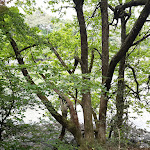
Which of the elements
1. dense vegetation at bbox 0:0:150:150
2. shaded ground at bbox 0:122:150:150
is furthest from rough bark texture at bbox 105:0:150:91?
shaded ground at bbox 0:122:150:150

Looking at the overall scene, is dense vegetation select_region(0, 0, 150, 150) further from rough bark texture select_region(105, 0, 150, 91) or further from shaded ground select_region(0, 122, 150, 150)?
shaded ground select_region(0, 122, 150, 150)

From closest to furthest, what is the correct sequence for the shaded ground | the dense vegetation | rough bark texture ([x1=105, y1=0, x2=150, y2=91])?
the dense vegetation → rough bark texture ([x1=105, y1=0, x2=150, y2=91]) → the shaded ground

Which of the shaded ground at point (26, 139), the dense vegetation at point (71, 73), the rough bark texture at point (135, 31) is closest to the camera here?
the dense vegetation at point (71, 73)

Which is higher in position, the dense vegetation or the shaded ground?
the dense vegetation

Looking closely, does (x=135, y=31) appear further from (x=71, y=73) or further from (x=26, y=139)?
(x=26, y=139)

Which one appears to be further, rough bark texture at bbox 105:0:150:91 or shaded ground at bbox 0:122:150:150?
shaded ground at bbox 0:122:150:150

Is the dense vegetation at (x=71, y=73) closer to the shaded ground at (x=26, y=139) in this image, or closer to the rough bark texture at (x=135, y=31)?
the rough bark texture at (x=135, y=31)

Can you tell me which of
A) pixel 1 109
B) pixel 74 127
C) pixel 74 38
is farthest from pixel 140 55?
pixel 1 109

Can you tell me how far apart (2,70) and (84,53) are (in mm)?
2624

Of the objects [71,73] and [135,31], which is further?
[71,73]

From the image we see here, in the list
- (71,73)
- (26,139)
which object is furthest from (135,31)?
(26,139)

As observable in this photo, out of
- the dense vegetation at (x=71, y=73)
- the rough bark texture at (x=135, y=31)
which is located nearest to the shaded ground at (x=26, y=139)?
the dense vegetation at (x=71, y=73)

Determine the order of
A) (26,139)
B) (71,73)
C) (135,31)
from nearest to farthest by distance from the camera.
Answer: (135,31)
(26,139)
(71,73)

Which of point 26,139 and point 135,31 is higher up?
point 135,31
